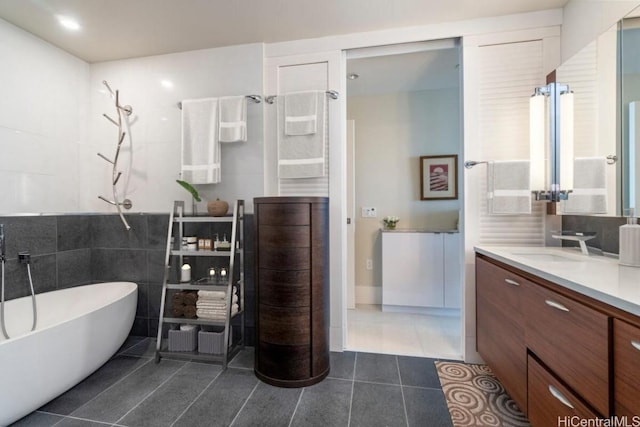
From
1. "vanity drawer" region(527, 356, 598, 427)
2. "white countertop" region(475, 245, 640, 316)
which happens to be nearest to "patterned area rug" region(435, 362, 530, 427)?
"vanity drawer" region(527, 356, 598, 427)

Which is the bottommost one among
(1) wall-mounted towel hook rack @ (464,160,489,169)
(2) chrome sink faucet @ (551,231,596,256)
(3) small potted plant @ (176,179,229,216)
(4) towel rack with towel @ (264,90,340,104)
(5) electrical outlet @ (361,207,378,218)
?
(2) chrome sink faucet @ (551,231,596,256)

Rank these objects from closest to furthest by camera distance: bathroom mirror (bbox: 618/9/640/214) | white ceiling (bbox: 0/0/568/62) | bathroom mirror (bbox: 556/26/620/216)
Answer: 1. bathroom mirror (bbox: 618/9/640/214)
2. bathroom mirror (bbox: 556/26/620/216)
3. white ceiling (bbox: 0/0/568/62)

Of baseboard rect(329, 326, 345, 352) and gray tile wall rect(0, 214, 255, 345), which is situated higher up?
gray tile wall rect(0, 214, 255, 345)

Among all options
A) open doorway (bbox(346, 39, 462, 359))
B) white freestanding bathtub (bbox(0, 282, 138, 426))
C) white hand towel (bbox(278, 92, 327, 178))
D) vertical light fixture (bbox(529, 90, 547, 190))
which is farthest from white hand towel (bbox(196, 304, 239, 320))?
vertical light fixture (bbox(529, 90, 547, 190))

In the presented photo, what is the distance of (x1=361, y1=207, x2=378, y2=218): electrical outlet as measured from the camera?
330 centimetres

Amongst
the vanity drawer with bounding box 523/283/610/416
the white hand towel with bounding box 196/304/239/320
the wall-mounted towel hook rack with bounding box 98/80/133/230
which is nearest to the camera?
the vanity drawer with bounding box 523/283/610/416

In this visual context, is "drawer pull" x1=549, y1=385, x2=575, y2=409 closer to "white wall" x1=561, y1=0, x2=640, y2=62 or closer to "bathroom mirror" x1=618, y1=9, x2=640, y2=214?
"bathroom mirror" x1=618, y1=9, x2=640, y2=214

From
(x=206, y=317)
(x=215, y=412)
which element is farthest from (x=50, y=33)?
(x=215, y=412)

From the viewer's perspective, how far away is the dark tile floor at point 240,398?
1471mm

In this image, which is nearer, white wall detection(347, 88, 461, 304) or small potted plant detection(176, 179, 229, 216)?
small potted plant detection(176, 179, 229, 216)

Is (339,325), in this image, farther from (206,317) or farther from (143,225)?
(143,225)

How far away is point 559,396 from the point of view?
3.43 feet

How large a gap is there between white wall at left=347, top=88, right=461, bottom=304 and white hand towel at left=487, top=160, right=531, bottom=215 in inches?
52.0

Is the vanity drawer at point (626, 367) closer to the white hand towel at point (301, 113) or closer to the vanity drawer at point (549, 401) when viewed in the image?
the vanity drawer at point (549, 401)
